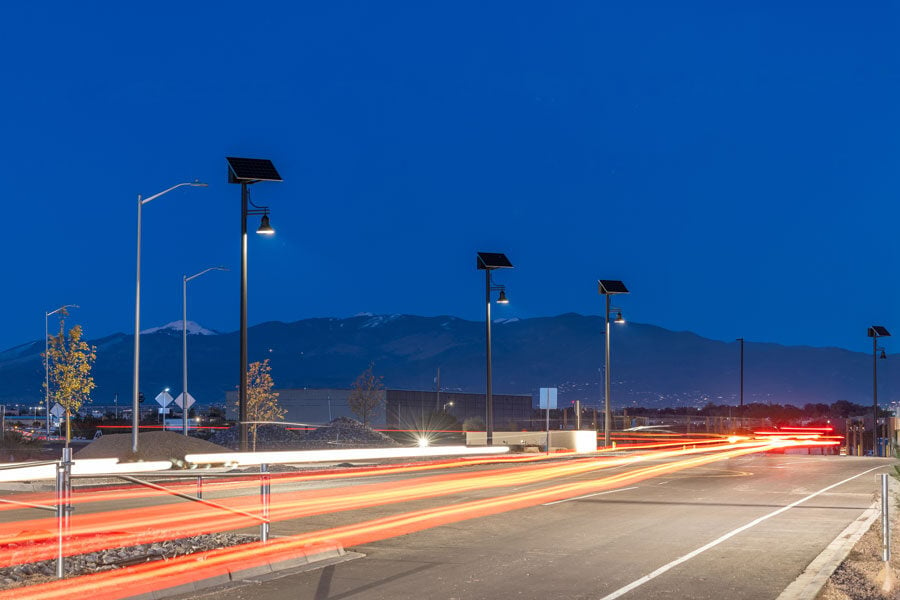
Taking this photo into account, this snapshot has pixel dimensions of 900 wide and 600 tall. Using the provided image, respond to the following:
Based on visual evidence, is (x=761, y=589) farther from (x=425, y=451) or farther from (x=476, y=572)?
(x=425, y=451)

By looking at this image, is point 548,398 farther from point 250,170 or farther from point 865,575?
point 865,575

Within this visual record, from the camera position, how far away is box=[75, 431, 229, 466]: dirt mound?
112 feet

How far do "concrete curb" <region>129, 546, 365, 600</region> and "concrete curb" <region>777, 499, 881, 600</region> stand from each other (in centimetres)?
513

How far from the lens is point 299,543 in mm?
13812

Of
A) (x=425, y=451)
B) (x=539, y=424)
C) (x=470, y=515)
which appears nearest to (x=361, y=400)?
(x=539, y=424)

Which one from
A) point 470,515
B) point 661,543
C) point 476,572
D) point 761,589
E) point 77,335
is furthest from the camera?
point 77,335

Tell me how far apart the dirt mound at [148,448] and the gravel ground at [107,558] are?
21.3 meters

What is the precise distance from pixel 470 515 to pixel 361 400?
195 ft

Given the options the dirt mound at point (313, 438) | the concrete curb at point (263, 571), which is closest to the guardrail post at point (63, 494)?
the concrete curb at point (263, 571)

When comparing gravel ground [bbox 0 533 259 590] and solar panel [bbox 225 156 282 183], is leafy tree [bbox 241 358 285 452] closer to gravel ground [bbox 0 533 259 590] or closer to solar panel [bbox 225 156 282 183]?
solar panel [bbox 225 156 282 183]

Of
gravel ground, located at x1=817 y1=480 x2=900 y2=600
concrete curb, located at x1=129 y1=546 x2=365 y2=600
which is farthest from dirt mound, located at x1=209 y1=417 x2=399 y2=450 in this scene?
gravel ground, located at x1=817 y1=480 x2=900 y2=600

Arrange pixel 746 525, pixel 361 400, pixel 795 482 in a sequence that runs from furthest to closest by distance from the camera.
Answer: pixel 361 400, pixel 795 482, pixel 746 525

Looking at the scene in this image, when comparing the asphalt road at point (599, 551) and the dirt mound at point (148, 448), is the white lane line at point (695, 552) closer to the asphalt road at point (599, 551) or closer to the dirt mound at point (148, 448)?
the asphalt road at point (599, 551)

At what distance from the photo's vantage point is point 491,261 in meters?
47.0
